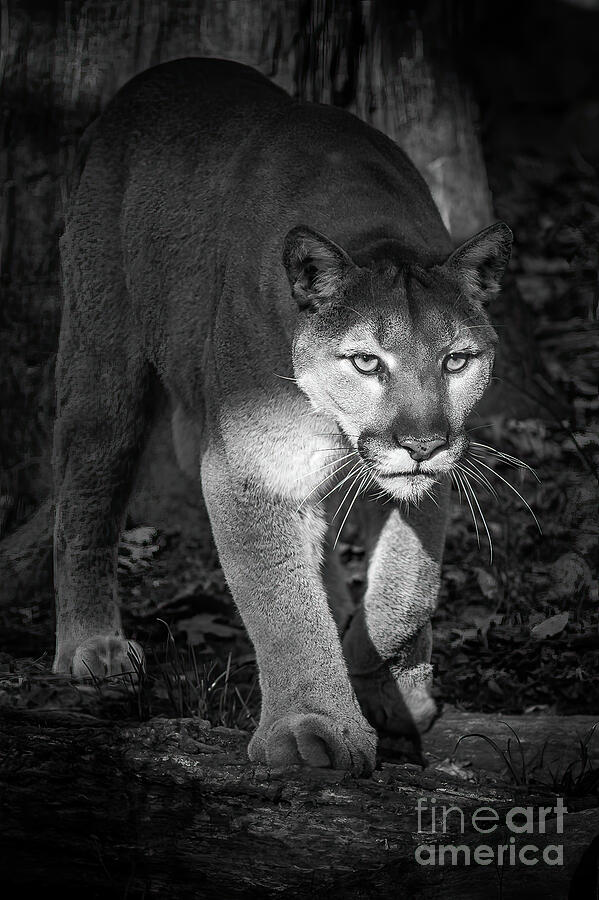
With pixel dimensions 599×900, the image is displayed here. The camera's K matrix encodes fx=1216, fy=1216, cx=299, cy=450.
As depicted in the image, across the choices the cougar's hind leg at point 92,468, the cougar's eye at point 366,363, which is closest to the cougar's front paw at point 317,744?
the cougar's eye at point 366,363

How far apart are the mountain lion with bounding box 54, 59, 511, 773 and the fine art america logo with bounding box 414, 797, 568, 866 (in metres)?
0.46

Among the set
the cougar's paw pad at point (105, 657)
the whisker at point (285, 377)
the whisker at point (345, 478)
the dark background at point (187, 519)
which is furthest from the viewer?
the dark background at point (187, 519)

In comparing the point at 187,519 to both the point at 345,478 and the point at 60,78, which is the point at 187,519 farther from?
the point at 345,478

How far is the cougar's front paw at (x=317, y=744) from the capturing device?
370cm

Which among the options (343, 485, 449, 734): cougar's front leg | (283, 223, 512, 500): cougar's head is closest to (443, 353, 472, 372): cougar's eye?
(283, 223, 512, 500): cougar's head

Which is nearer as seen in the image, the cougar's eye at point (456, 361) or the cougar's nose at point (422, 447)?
the cougar's nose at point (422, 447)

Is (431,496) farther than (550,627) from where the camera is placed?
No

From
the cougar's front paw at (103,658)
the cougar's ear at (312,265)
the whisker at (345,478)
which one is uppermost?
the cougar's ear at (312,265)

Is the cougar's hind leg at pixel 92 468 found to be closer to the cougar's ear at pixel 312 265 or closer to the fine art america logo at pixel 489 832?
the cougar's ear at pixel 312 265

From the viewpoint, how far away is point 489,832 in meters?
3.21

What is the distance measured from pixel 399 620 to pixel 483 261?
4.28 feet

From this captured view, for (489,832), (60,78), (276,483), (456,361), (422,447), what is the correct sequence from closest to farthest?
1. (489,832)
2. (422,447)
3. (456,361)
4. (276,483)
5. (60,78)

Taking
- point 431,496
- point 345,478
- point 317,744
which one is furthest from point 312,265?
point 317,744

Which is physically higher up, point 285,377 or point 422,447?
point 285,377
